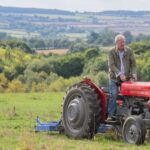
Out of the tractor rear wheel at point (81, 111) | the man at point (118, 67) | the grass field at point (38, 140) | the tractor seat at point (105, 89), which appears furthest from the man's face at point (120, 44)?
the grass field at point (38, 140)

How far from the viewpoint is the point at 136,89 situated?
12031 mm

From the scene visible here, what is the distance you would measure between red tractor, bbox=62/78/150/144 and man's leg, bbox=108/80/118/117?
92 mm

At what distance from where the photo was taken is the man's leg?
12531 millimetres

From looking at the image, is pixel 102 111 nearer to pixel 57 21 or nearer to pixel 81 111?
pixel 81 111

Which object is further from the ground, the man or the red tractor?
the man

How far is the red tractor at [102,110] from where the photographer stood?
11.6m

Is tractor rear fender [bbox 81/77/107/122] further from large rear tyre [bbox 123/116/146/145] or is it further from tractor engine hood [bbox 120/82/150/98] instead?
large rear tyre [bbox 123/116/146/145]

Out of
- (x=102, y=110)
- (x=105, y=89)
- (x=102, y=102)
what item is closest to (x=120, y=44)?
(x=105, y=89)

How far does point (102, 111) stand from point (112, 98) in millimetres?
366

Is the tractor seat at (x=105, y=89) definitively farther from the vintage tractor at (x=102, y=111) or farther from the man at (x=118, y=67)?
the man at (x=118, y=67)

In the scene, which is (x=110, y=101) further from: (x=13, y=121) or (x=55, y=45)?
(x=55, y=45)

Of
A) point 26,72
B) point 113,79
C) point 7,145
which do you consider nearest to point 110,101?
point 113,79

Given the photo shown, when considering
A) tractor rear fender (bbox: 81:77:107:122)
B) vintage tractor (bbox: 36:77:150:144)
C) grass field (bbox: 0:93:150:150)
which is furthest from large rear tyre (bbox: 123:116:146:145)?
tractor rear fender (bbox: 81:77:107:122)

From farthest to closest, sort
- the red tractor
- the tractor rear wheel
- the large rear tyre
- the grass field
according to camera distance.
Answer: the tractor rear wheel, the red tractor, the large rear tyre, the grass field
